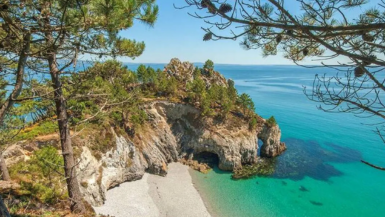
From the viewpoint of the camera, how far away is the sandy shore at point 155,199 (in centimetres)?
1933

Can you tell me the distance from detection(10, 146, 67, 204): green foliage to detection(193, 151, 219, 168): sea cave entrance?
19.6 metres

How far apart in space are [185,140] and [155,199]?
34.3ft

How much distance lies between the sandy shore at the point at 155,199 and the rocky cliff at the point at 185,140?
1.49m

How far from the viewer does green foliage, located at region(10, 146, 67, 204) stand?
9.39 meters

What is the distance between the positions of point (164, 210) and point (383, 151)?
3707 cm

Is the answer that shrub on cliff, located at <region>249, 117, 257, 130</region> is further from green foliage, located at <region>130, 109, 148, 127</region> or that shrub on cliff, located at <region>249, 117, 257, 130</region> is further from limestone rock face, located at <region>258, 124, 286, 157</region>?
green foliage, located at <region>130, 109, 148, 127</region>

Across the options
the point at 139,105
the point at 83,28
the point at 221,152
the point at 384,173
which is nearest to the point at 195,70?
the point at 139,105

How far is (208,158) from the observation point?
1192 inches

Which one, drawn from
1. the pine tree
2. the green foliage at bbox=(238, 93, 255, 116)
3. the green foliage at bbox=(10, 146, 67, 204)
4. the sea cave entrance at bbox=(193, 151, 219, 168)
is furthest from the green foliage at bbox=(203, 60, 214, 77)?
the pine tree

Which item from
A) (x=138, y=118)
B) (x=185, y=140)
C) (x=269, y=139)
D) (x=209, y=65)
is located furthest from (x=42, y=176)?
(x=209, y=65)

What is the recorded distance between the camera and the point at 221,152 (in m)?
28.2

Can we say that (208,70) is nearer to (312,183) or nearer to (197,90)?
(197,90)

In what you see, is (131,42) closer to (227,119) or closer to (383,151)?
(227,119)

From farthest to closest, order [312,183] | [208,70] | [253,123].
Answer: [208,70] < [253,123] < [312,183]
